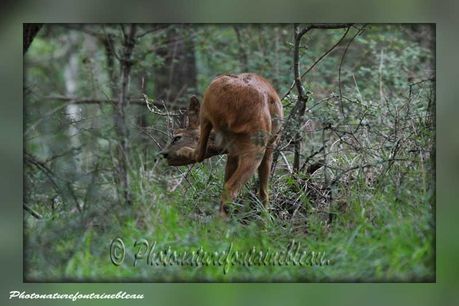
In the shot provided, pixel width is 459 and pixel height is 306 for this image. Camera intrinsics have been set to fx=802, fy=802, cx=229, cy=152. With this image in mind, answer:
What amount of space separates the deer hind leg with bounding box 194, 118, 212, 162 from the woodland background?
29 cm

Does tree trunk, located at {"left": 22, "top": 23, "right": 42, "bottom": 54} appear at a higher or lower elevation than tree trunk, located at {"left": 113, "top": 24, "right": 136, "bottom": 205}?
higher

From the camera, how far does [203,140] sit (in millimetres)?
6488

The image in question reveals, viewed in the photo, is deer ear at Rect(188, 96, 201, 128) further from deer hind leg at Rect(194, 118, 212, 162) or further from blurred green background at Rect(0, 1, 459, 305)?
blurred green background at Rect(0, 1, 459, 305)

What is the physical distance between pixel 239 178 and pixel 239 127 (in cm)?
40

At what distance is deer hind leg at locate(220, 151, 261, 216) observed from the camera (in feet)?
20.7

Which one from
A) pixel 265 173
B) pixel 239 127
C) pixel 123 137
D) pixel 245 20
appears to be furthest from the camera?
pixel 265 173

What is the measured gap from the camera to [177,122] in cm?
709

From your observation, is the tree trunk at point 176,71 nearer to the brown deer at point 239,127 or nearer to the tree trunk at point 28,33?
the brown deer at point 239,127

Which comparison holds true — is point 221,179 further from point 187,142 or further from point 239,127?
point 239,127

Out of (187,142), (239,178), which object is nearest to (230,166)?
(239,178)

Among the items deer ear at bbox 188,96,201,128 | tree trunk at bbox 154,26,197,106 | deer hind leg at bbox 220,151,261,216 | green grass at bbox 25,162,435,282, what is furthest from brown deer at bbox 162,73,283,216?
tree trunk at bbox 154,26,197,106

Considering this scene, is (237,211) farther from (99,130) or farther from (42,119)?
(42,119)

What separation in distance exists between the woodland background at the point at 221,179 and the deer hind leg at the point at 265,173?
95mm

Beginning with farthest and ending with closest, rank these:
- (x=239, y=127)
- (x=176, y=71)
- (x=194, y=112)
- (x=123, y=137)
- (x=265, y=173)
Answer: (x=176, y=71), (x=194, y=112), (x=265, y=173), (x=123, y=137), (x=239, y=127)
